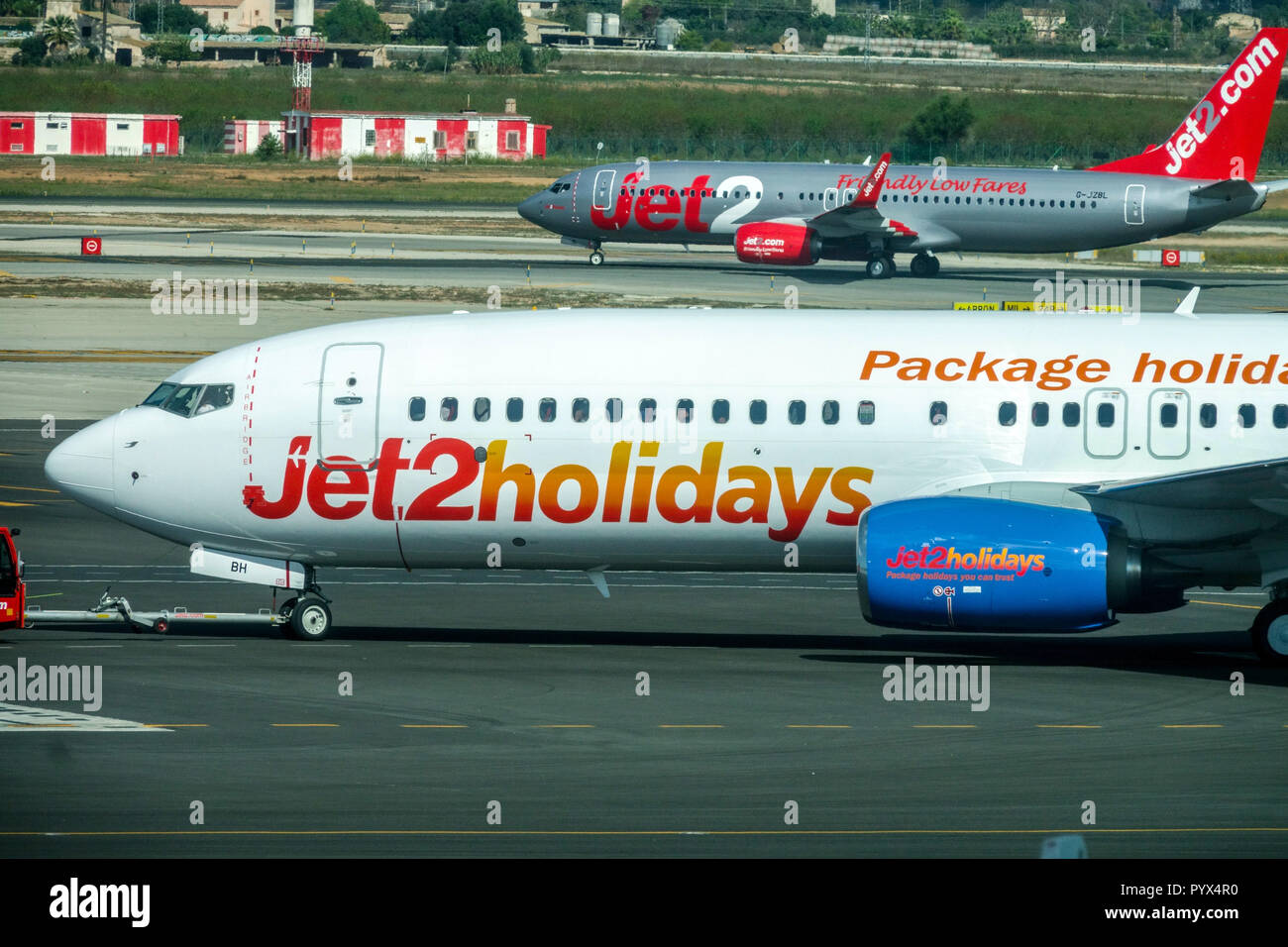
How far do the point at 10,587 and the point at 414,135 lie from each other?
394 ft

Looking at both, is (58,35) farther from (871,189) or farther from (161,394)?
(161,394)

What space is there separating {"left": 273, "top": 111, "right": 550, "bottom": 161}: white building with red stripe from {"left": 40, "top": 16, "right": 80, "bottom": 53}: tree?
160ft

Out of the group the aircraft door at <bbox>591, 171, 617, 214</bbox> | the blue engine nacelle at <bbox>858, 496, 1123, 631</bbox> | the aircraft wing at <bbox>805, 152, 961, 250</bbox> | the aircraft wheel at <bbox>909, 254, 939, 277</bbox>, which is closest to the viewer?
the blue engine nacelle at <bbox>858, 496, 1123, 631</bbox>

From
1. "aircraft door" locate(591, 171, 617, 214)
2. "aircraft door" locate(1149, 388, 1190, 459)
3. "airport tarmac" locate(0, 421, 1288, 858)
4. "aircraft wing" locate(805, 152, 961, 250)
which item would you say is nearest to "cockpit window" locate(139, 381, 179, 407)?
"airport tarmac" locate(0, 421, 1288, 858)

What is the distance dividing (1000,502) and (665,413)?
454 cm

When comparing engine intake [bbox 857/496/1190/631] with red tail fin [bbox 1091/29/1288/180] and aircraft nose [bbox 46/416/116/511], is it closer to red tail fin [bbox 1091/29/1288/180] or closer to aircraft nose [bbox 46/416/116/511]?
aircraft nose [bbox 46/416/116/511]

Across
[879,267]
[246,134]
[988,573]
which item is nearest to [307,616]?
[988,573]

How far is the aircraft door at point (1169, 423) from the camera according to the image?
73.9 ft

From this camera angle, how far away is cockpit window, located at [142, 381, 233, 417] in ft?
75.8

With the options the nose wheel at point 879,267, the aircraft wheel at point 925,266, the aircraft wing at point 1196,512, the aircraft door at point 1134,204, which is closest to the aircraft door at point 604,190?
the nose wheel at point 879,267

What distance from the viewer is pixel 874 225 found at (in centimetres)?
7462

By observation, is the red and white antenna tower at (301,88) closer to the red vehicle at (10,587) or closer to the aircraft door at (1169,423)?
the red vehicle at (10,587)

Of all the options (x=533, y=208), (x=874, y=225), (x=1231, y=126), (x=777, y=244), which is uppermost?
(x=1231, y=126)
